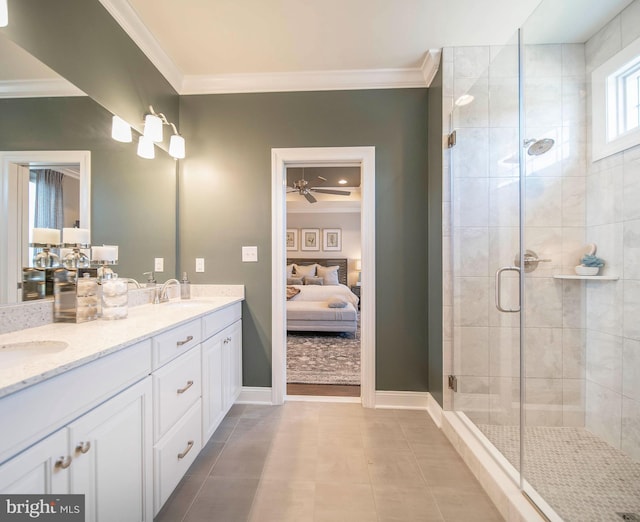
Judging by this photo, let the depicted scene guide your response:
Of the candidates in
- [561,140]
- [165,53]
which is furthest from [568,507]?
[165,53]

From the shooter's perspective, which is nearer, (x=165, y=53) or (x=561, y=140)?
(x=561, y=140)

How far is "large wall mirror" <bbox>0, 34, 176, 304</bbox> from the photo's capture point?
3.50 feet

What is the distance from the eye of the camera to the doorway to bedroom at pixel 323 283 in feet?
8.71

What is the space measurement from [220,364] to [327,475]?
91 cm

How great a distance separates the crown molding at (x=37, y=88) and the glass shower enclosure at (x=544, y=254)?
7.39ft

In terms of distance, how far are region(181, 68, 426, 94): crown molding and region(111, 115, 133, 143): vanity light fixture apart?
2.50ft

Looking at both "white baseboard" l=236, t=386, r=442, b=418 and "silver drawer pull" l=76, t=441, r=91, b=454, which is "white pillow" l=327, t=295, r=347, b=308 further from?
"silver drawer pull" l=76, t=441, r=91, b=454

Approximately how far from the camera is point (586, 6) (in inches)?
58.5

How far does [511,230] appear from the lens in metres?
1.65

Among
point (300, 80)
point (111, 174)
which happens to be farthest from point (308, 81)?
point (111, 174)

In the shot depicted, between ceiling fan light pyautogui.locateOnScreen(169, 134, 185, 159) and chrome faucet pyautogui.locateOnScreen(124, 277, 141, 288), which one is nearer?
chrome faucet pyautogui.locateOnScreen(124, 277, 141, 288)

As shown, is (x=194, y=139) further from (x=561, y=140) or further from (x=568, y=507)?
(x=568, y=507)

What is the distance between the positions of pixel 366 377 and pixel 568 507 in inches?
46.5

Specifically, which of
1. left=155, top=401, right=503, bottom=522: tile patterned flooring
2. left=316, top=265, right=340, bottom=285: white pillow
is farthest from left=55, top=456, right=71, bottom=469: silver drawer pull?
left=316, top=265, right=340, bottom=285: white pillow
